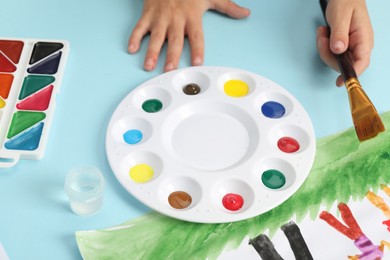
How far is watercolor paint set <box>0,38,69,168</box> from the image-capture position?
820 millimetres

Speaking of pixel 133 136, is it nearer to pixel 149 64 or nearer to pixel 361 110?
pixel 149 64

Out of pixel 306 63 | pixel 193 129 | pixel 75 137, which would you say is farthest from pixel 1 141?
pixel 306 63

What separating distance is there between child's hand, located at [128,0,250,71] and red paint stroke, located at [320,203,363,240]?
0.35m

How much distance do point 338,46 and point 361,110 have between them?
14 cm

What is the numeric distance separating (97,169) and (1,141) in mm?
156

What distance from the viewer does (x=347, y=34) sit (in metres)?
0.96

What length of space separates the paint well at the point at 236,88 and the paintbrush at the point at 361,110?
0.16 m

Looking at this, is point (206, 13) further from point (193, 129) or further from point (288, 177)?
point (288, 177)

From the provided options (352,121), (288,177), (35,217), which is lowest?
(35,217)

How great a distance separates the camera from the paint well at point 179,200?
0.77 meters

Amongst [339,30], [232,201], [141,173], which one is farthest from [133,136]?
[339,30]

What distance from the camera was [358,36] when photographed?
97 centimetres

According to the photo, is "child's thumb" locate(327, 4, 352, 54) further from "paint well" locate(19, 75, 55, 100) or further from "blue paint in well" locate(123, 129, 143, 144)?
"paint well" locate(19, 75, 55, 100)

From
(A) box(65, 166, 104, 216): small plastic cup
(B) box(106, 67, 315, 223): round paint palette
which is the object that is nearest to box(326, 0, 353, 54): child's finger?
(B) box(106, 67, 315, 223): round paint palette
